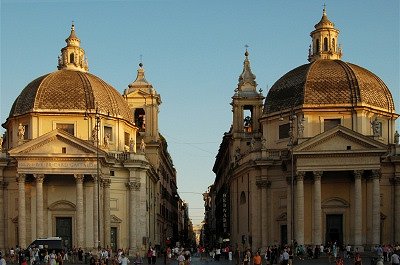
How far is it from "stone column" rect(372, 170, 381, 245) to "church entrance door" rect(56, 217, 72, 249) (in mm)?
31004

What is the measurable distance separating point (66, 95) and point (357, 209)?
109ft

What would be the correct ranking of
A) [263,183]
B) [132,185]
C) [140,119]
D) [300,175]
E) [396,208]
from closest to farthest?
[300,175]
[396,208]
[263,183]
[132,185]
[140,119]

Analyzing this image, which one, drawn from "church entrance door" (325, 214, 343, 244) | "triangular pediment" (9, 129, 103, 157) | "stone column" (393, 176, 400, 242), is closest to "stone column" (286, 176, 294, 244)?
"church entrance door" (325, 214, 343, 244)

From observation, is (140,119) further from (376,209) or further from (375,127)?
(376,209)

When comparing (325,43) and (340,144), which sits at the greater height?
(325,43)

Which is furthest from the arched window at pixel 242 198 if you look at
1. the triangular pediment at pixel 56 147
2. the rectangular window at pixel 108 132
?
the triangular pediment at pixel 56 147


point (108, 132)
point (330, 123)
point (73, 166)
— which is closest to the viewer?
point (73, 166)

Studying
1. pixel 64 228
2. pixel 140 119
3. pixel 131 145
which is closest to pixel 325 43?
pixel 131 145

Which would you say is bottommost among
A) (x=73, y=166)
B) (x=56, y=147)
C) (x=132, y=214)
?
(x=132, y=214)

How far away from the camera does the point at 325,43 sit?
342 feet

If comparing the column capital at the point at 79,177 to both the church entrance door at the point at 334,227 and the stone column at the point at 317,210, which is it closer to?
the stone column at the point at 317,210

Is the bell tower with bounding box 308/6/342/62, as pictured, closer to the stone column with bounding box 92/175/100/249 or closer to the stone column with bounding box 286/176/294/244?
the stone column with bounding box 286/176/294/244

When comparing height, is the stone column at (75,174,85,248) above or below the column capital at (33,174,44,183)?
below

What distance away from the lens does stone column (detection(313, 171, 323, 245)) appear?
90.1m
